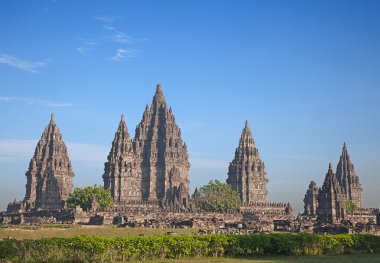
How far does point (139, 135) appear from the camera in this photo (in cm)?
13188

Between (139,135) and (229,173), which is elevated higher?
(139,135)

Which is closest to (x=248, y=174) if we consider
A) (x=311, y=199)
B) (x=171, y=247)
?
(x=311, y=199)

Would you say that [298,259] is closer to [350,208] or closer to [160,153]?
[350,208]

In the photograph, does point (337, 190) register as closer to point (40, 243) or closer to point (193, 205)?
point (193, 205)

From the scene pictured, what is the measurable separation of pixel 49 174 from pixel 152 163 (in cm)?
2581

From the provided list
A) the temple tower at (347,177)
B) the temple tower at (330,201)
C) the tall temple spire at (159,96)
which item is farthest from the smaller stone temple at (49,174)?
the temple tower at (347,177)

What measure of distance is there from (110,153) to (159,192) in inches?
622

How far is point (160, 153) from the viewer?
130 m

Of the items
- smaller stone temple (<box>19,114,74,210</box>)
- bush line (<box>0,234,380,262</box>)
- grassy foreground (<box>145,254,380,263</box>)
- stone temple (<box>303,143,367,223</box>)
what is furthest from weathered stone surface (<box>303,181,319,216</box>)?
grassy foreground (<box>145,254,380,263</box>)

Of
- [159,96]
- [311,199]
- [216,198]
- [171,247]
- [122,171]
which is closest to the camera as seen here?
[171,247]

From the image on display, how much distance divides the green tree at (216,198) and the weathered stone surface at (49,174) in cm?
2854

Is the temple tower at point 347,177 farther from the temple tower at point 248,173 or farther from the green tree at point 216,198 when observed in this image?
the green tree at point 216,198

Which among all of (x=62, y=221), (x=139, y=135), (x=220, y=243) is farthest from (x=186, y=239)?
(x=139, y=135)

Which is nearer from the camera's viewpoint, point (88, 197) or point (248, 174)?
point (88, 197)
